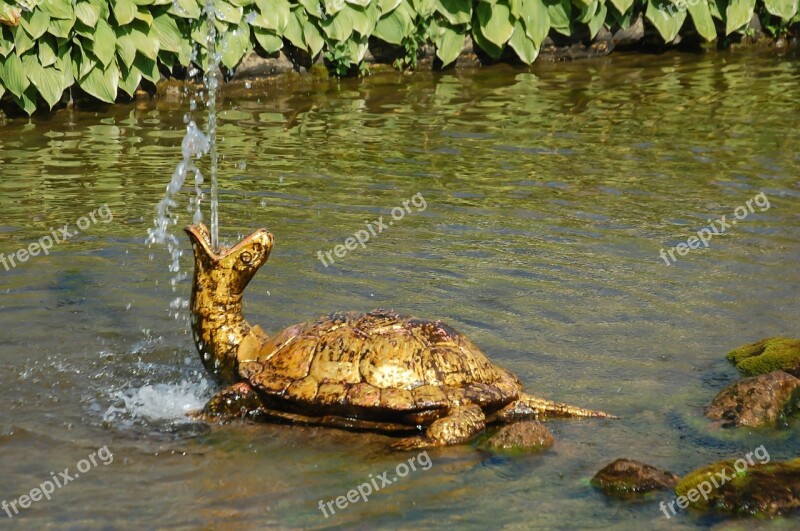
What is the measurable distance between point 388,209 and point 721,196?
10.1ft

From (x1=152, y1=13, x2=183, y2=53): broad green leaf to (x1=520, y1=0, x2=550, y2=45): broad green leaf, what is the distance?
525 centimetres

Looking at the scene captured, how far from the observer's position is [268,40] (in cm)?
1430

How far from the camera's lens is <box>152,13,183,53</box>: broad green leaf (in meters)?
13.3

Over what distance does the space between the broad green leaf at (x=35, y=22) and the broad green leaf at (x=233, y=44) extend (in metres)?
2.39

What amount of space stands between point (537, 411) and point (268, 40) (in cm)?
979

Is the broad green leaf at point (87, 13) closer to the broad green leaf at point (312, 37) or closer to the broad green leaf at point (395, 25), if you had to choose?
the broad green leaf at point (312, 37)

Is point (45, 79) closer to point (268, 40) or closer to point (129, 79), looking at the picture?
point (129, 79)

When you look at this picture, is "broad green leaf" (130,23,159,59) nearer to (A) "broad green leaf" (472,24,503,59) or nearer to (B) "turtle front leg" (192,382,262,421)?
(A) "broad green leaf" (472,24,503,59)

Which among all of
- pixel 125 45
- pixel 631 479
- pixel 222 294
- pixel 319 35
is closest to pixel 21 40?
pixel 125 45

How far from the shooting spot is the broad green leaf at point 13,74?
12148 millimetres

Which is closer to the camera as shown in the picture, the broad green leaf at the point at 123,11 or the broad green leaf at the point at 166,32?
the broad green leaf at the point at 123,11

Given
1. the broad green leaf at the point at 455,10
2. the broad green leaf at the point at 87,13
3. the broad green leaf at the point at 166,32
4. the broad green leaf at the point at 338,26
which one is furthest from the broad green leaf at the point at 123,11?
the broad green leaf at the point at 455,10

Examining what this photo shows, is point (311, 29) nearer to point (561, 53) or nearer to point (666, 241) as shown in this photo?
point (561, 53)

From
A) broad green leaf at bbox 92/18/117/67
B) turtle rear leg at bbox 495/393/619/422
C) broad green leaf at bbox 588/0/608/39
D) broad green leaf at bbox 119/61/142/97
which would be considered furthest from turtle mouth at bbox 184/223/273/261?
broad green leaf at bbox 588/0/608/39
